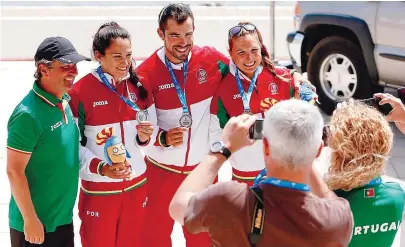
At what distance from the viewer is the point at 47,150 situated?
139 inches

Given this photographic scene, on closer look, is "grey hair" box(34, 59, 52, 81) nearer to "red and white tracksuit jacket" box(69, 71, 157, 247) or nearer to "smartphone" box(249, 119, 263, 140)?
"red and white tracksuit jacket" box(69, 71, 157, 247)

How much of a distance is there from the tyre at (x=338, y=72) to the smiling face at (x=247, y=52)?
359cm

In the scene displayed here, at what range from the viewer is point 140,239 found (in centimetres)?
448

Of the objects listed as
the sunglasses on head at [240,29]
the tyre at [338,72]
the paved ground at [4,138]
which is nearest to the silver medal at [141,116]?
the sunglasses on head at [240,29]

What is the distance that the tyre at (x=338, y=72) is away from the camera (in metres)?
7.80

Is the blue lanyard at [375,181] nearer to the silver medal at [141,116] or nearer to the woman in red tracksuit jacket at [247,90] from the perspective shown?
the woman in red tracksuit jacket at [247,90]

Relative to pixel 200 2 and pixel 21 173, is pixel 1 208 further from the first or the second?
pixel 200 2

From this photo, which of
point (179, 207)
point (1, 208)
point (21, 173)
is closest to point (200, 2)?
point (1, 208)

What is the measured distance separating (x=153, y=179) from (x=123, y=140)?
569 millimetres

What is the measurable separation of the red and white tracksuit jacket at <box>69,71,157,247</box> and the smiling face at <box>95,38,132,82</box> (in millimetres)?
56

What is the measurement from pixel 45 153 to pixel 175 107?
107cm

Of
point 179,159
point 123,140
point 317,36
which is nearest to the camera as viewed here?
point 123,140

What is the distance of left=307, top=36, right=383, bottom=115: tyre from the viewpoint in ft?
25.6

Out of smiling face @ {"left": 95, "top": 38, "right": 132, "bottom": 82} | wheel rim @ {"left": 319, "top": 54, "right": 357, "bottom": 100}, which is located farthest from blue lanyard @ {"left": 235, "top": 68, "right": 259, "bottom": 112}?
wheel rim @ {"left": 319, "top": 54, "right": 357, "bottom": 100}
